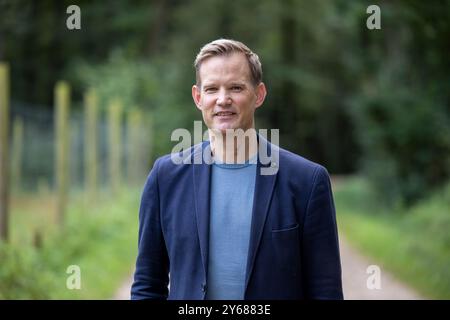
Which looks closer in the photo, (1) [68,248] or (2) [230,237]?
(2) [230,237]

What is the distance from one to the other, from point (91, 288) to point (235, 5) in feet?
80.2

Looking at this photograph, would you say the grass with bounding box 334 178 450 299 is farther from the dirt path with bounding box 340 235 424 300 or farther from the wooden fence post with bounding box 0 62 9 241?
the wooden fence post with bounding box 0 62 9 241

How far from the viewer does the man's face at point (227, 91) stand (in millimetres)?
3000

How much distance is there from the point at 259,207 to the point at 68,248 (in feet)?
21.4

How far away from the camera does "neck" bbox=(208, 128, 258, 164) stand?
3021 millimetres

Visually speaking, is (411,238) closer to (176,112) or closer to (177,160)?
(177,160)

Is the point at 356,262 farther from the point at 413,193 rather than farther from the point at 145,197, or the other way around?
the point at 145,197

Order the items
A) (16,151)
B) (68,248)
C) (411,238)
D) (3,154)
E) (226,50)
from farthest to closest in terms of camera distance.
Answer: (16,151)
(411,238)
(68,248)
(3,154)
(226,50)

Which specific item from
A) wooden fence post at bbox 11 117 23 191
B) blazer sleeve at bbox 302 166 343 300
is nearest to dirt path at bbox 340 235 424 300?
blazer sleeve at bbox 302 166 343 300

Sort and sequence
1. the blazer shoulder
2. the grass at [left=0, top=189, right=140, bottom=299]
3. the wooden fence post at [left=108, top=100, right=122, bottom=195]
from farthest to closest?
the wooden fence post at [left=108, top=100, right=122, bottom=195] → the grass at [left=0, top=189, right=140, bottom=299] → the blazer shoulder

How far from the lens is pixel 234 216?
293 cm

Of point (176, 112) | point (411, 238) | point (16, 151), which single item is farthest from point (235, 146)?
point (176, 112)

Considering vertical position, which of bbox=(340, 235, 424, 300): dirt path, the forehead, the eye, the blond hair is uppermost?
the blond hair

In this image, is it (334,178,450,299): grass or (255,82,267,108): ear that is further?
(334,178,450,299): grass
